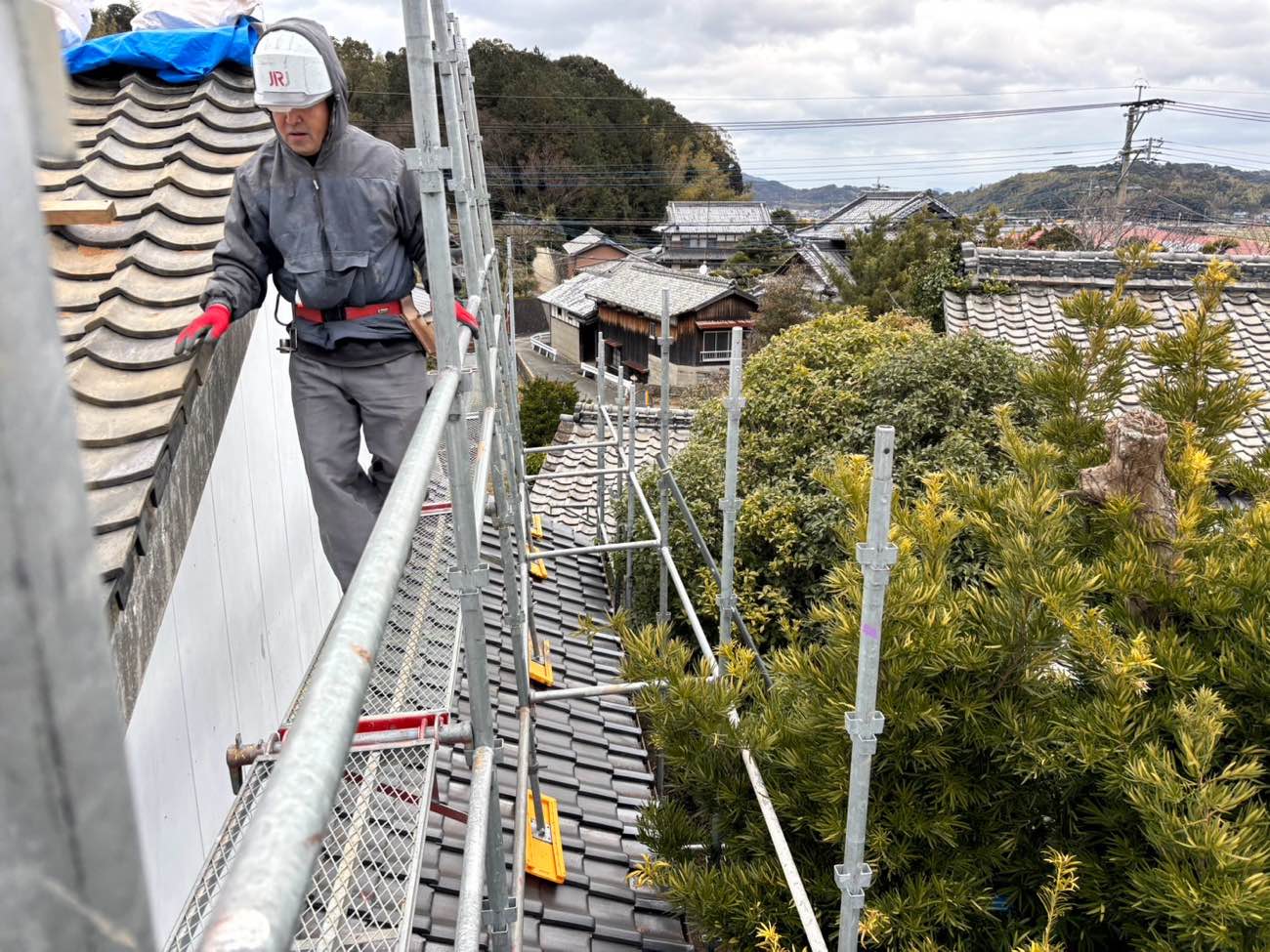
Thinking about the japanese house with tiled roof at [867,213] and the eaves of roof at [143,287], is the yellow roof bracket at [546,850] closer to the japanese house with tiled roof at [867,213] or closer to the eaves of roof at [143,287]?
the eaves of roof at [143,287]

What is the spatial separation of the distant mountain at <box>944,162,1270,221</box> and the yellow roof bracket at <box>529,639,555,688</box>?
3004 centimetres

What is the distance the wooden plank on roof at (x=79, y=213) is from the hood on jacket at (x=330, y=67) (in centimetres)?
68

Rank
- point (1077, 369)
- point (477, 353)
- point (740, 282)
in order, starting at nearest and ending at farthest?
point (477, 353), point (1077, 369), point (740, 282)

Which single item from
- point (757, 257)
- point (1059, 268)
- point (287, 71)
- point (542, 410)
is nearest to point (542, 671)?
point (287, 71)

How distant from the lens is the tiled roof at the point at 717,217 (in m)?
43.8

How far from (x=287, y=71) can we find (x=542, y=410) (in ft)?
55.7

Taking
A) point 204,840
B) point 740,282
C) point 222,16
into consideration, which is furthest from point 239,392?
point 740,282

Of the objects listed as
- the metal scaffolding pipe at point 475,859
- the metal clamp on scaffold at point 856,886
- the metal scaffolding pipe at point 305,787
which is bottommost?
the metal clamp on scaffold at point 856,886

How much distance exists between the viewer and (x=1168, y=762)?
7.89 ft

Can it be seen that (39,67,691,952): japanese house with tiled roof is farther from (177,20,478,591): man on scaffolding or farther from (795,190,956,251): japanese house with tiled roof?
(795,190,956,251): japanese house with tiled roof

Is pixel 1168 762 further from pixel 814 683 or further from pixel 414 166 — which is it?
pixel 414 166

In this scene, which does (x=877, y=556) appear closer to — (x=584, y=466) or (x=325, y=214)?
(x=325, y=214)

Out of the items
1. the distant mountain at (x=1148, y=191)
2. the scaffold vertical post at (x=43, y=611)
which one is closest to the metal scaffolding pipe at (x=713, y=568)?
the scaffold vertical post at (x=43, y=611)

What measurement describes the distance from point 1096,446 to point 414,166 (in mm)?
3086
